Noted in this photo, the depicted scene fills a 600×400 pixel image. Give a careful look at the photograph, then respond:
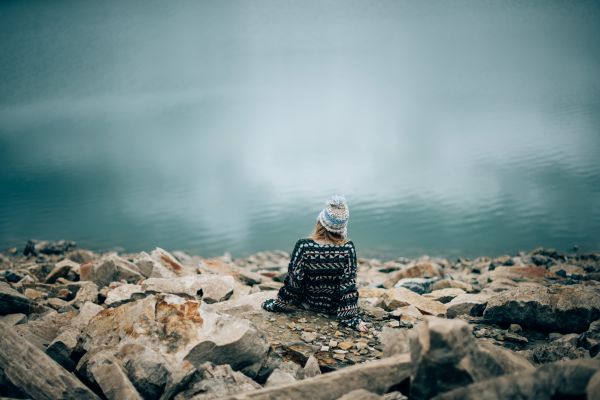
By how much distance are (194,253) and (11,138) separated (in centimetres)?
13699

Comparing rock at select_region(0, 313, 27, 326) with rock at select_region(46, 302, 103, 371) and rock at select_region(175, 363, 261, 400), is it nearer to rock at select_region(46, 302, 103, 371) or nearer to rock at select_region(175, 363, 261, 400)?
rock at select_region(46, 302, 103, 371)

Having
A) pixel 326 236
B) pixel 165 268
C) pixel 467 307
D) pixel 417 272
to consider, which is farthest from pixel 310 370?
pixel 417 272

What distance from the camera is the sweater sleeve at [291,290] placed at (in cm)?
681

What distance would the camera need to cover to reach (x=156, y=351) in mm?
5105

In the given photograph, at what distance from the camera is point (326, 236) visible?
677 centimetres

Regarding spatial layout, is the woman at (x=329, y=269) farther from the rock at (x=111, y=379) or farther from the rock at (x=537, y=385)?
the rock at (x=537, y=385)

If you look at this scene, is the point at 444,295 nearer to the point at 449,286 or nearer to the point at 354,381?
the point at 449,286

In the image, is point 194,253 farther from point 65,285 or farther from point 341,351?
point 341,351

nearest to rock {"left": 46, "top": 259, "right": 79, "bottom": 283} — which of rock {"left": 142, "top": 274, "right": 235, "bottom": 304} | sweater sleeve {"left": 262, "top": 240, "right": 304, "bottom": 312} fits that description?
rock {"left": 142, "top": 274, "right": 235, "bottom": 304}

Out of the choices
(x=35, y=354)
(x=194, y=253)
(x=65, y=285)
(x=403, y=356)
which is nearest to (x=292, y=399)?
(x=403, y=356)

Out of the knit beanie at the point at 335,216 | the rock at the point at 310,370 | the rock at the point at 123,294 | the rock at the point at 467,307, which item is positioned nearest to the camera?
the rock at the point at 310,370

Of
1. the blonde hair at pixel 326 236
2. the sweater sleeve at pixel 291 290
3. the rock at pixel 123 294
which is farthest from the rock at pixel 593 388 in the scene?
the rock at pixel 123 294

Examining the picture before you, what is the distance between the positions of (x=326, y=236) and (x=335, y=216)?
1.33 feet

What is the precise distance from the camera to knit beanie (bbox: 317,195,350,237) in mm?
6590
